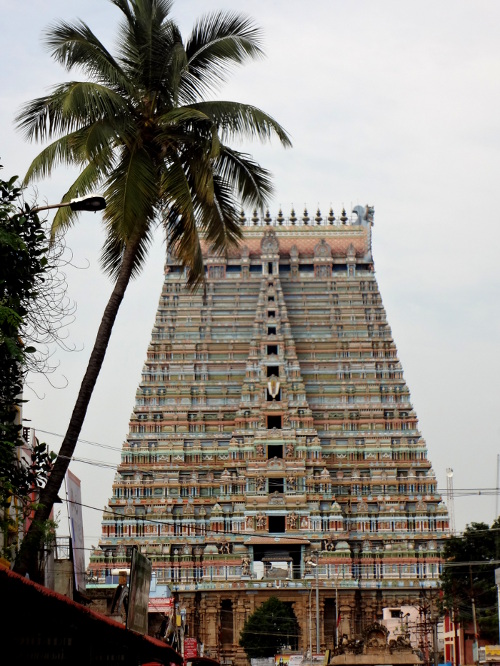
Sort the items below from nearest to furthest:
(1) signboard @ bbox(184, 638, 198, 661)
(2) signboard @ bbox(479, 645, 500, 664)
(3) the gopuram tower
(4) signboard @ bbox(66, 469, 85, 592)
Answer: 1. (4) signboard @ bbox(66, 469, 85, 592)
2. (1) signboard @ bbox(184, 638, 198, 661)
3. (2) signboard @ bbox(479, 645, 500, 664)
4. (3) the gopuram tower

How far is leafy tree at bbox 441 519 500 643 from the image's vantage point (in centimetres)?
7644

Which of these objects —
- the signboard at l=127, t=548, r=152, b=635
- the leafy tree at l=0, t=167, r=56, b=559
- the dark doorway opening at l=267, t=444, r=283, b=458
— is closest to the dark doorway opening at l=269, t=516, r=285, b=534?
the dark doorway opening at l=267, t=444, r=283, b=458

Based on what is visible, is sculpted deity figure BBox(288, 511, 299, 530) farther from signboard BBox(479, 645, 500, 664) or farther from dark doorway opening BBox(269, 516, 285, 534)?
signboard BBox(479, 645, 500, 664)

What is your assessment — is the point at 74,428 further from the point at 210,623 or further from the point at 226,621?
the point at 226,621

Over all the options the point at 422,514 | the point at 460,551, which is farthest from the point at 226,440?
the point at 460,551

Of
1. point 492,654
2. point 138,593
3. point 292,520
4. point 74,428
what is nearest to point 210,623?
point 292,520

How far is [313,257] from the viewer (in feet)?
413

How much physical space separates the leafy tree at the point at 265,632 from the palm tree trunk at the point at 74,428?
7117 cm

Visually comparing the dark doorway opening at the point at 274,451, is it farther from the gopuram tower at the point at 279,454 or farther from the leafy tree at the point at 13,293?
the leafy tree at the point at 13,293

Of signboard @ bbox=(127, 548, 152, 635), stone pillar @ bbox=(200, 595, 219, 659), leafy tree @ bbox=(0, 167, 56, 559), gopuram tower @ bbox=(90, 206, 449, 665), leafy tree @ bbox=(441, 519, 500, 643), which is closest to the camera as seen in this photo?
leafy tree @ bbox=(0, 167, 56, 559)

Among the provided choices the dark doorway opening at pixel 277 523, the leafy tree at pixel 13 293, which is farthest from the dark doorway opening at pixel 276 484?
the leafy tree at pixel 13 293

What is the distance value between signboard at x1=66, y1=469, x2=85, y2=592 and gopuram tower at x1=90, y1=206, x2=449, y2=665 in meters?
58.6

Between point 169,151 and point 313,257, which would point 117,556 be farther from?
point 169,151

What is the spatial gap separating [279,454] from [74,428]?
85.6 m
